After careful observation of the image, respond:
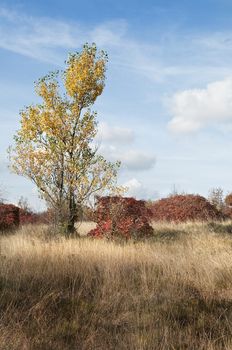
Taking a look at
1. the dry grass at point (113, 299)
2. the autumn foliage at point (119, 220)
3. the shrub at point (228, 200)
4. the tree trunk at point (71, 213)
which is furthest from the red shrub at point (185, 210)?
the dry grass at point (113, 299)

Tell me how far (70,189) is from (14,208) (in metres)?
6.70

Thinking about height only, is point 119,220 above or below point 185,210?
below

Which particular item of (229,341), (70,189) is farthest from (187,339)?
(70,189)

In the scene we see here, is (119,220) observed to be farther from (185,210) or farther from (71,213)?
(185,210)

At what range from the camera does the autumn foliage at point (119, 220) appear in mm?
14672

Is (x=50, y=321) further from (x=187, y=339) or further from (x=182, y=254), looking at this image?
(x=182, y=254)

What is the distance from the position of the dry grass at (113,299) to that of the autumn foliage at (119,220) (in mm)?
3552

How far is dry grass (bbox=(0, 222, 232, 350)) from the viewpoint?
582 centimetres

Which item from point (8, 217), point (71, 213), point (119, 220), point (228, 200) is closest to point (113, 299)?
point (119, 220)

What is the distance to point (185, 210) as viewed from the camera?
23125 mm

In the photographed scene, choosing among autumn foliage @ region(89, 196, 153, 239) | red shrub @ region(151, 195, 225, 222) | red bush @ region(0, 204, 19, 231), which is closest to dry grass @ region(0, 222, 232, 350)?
autumn foliage @ region(89, 196, 153, 239)

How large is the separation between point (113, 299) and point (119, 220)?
7.45 m

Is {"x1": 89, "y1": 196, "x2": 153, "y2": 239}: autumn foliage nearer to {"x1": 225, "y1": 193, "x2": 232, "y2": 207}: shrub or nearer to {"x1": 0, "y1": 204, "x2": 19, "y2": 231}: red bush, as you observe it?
{"x1": 0, "y1": 204, "x2": 19, "y2": 231}: red bush

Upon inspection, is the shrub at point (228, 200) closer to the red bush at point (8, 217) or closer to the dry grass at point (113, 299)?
the red bush at point (8, 217)
